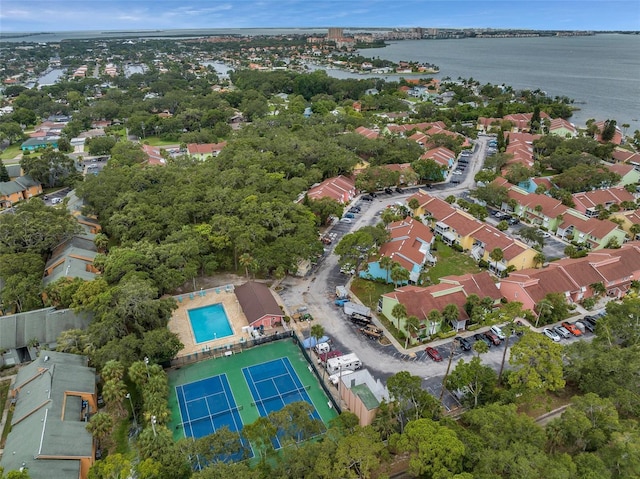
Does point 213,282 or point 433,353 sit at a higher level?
point 433,353

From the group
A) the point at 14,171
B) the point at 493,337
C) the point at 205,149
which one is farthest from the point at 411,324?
the point at 14,171

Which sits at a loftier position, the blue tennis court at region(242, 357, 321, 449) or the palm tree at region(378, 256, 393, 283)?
the palm tree at region(378, 256, 393, 283)

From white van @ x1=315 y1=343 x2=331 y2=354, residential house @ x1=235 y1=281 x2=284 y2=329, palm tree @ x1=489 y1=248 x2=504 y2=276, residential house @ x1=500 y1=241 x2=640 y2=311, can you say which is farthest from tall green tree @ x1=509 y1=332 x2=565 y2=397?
residential house @ x1=235 y1=281 x2=284 y2=329

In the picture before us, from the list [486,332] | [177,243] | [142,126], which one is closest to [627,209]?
[486,332]

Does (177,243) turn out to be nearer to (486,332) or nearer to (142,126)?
(486,332)

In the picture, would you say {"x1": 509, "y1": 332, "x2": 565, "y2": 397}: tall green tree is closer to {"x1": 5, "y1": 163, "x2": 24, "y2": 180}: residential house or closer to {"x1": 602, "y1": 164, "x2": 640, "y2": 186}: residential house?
{"x1": 602, "y1": 164, "x2": 640, "y2": 186}: residential house

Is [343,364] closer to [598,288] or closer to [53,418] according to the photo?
[53,418]
